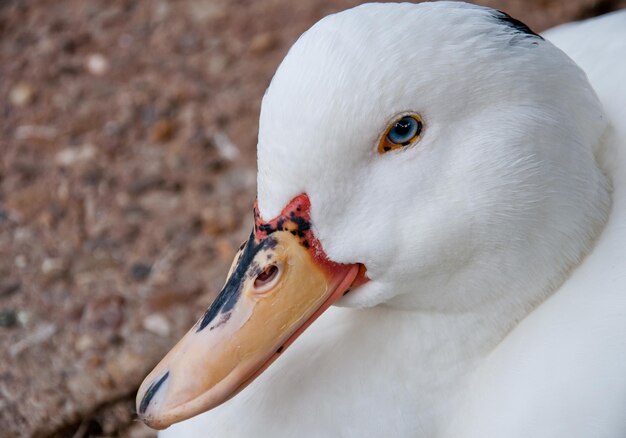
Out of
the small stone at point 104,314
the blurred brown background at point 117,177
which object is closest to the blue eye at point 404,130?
the blurred brown background at point 117,177

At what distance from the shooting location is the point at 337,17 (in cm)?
149

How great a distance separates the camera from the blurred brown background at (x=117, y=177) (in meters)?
2.56

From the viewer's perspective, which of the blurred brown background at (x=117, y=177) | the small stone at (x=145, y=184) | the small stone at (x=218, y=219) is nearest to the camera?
the blurred brown background at (x=117, y=177)

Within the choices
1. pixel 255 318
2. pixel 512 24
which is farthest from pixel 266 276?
pixel 512 24

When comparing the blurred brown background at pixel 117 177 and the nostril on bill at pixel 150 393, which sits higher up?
the nostril on bill at pixel 150 393

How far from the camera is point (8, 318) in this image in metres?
2.69

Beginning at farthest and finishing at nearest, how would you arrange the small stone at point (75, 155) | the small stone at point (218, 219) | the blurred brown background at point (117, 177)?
the small stone at point (75, 155) < the small stone at point (218, 219) < the blurred brown background at point (117, 177)

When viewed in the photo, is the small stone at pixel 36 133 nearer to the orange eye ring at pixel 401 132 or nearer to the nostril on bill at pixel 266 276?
the nostril on bill at pixel 266 276

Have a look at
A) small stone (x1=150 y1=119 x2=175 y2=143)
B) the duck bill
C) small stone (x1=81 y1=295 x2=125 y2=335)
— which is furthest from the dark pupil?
small stone (x1=150 y1=119 x2=175 y2=143)

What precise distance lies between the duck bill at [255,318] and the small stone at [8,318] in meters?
1.25

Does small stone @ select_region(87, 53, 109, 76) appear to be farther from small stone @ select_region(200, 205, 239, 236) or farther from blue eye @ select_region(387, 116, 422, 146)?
blue eye @ select_region(387, 116, 422, 146)

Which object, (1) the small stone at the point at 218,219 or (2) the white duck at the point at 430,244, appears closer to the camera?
(2) the white duck at the point at 430,244

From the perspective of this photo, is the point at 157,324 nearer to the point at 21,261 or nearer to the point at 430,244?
the point at 21,261

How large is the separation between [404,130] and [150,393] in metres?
0.64
